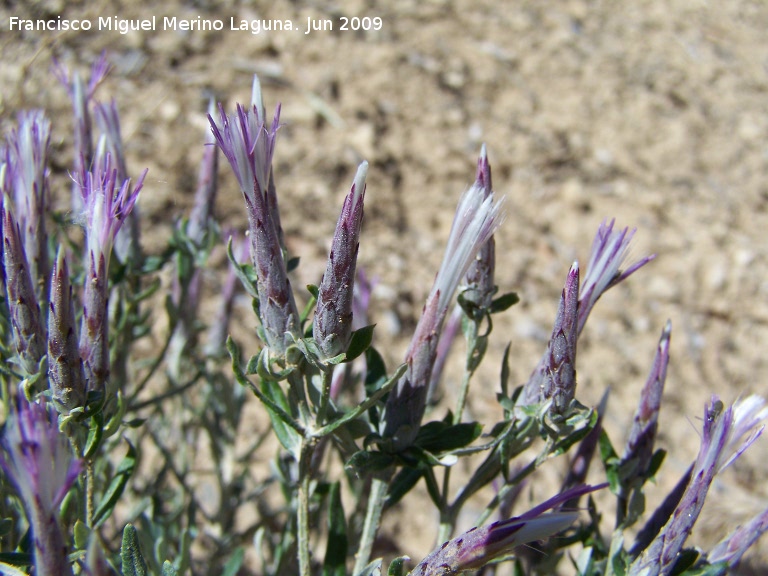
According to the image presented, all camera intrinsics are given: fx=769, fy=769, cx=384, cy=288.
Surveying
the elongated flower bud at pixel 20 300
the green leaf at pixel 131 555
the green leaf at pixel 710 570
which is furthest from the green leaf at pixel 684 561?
the elongated flower bud at pixel 20 300

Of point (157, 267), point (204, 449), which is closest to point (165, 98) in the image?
point (204, 449)

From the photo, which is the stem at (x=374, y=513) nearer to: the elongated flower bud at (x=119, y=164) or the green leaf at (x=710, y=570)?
the green leaf at (x=710, y=570)

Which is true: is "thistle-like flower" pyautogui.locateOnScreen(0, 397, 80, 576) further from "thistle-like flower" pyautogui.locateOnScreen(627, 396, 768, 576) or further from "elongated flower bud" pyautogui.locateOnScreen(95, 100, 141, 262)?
"thistle-like flower" pyautogui.locateOnScreen(627, 396, 768, 576)

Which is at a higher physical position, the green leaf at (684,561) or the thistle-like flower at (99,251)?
the thistle-like flower at (99,251)

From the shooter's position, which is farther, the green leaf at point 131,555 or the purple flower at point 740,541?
the purple flower at point 740,541

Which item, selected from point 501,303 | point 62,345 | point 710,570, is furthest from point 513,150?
point 62,345

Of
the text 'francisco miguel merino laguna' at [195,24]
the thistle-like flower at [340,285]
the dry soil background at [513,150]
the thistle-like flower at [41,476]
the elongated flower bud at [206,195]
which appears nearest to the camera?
the thistle-like flower at [41,476]
